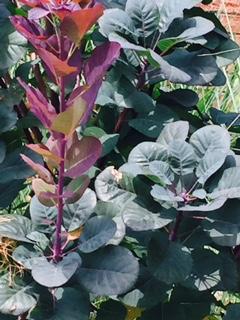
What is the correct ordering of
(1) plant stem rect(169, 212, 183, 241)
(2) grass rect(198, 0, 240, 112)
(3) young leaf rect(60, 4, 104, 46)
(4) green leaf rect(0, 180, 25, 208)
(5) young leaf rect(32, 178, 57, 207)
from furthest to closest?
(2) grass rect(198, 0, 240, 112)
(4) green leaf rect(0, 180, 25, 208)
(1) plant stem rect(169, 212, 183, 241)
(5) young leaf rect(32, 178, 57, 207)
(3) young leaf rect(60, 4, 104, 46)

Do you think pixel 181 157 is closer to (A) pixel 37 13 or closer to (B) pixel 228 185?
(B) pixel 228 185

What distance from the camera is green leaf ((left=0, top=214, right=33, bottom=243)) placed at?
2.95 feet

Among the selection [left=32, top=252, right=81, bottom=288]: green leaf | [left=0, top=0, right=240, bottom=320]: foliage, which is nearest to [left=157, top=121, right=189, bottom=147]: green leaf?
[left=0, top=0, right=240, bottom=320]: foliage

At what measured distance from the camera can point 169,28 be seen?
3.30ft

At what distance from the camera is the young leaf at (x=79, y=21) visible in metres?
0.72

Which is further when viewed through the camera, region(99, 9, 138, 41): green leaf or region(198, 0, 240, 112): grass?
region(198, 0, 240, 112): grass

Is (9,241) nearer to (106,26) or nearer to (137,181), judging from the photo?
(137,181)

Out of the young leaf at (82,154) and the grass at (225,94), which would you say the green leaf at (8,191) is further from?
the grass at (225,94)

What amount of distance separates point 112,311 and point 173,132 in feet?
0.94

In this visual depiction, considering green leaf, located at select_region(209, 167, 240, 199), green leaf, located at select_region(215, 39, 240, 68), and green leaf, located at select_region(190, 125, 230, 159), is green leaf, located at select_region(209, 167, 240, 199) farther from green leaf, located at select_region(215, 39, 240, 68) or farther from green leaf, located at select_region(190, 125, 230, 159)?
green leaf, located at select_region(215, 39, 240, 68)

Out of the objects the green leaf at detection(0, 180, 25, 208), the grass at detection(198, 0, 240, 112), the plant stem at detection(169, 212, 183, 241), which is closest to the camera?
the plant stem at detection(169, 212, 183, 241)

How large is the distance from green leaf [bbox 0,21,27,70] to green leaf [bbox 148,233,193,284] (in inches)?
12.6

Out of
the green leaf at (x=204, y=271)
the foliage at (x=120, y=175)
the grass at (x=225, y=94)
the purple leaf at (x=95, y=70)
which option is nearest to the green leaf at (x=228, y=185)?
the foliage at (x=120, y=175)

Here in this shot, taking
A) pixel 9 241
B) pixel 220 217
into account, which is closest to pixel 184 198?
pixel 220 217
